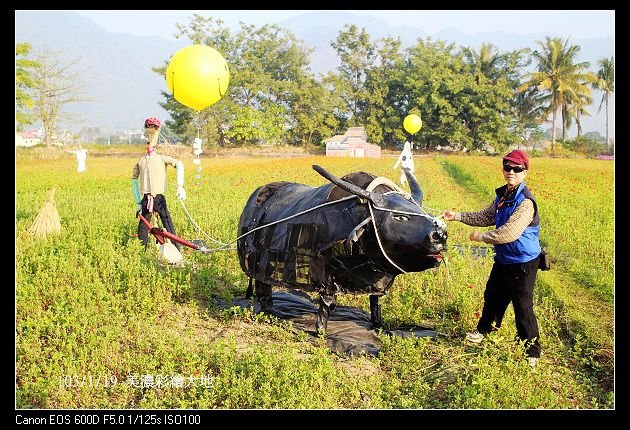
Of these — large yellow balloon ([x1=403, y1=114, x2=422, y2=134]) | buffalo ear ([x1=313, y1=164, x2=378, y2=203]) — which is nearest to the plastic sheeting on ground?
buffalo ear ([x1=313, y1=164, x2=378, y2=203])

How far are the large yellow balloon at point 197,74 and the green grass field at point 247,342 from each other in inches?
81.5

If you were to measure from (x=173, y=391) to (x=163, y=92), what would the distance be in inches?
1524

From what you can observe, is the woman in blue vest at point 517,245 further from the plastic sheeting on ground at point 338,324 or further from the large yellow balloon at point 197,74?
the large yellow balloon at point 197,74

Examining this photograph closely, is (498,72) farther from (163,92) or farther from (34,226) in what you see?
(34,226)

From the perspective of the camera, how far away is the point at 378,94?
35.2 m

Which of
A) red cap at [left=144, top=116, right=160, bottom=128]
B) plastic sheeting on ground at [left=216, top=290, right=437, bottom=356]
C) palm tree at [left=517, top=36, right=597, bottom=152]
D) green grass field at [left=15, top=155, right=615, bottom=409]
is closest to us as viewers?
green grass field at [left=15, top=155, right=615, bottom=409]

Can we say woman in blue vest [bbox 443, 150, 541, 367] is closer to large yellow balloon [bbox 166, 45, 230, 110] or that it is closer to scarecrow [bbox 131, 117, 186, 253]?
large yellow balloon [bbox 166, 45, 230, 110]

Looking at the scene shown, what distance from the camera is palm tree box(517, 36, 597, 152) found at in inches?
1729

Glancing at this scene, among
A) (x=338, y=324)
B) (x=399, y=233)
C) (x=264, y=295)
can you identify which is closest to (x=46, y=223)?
(x=264, y=295)

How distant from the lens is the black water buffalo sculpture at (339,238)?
180 inches

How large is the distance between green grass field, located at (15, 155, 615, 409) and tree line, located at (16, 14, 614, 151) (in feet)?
70.4

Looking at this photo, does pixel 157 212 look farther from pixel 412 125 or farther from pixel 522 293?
pixel 412 125

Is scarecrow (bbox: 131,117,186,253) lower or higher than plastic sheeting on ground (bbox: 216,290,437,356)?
higher

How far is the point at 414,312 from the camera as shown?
5.94 m
